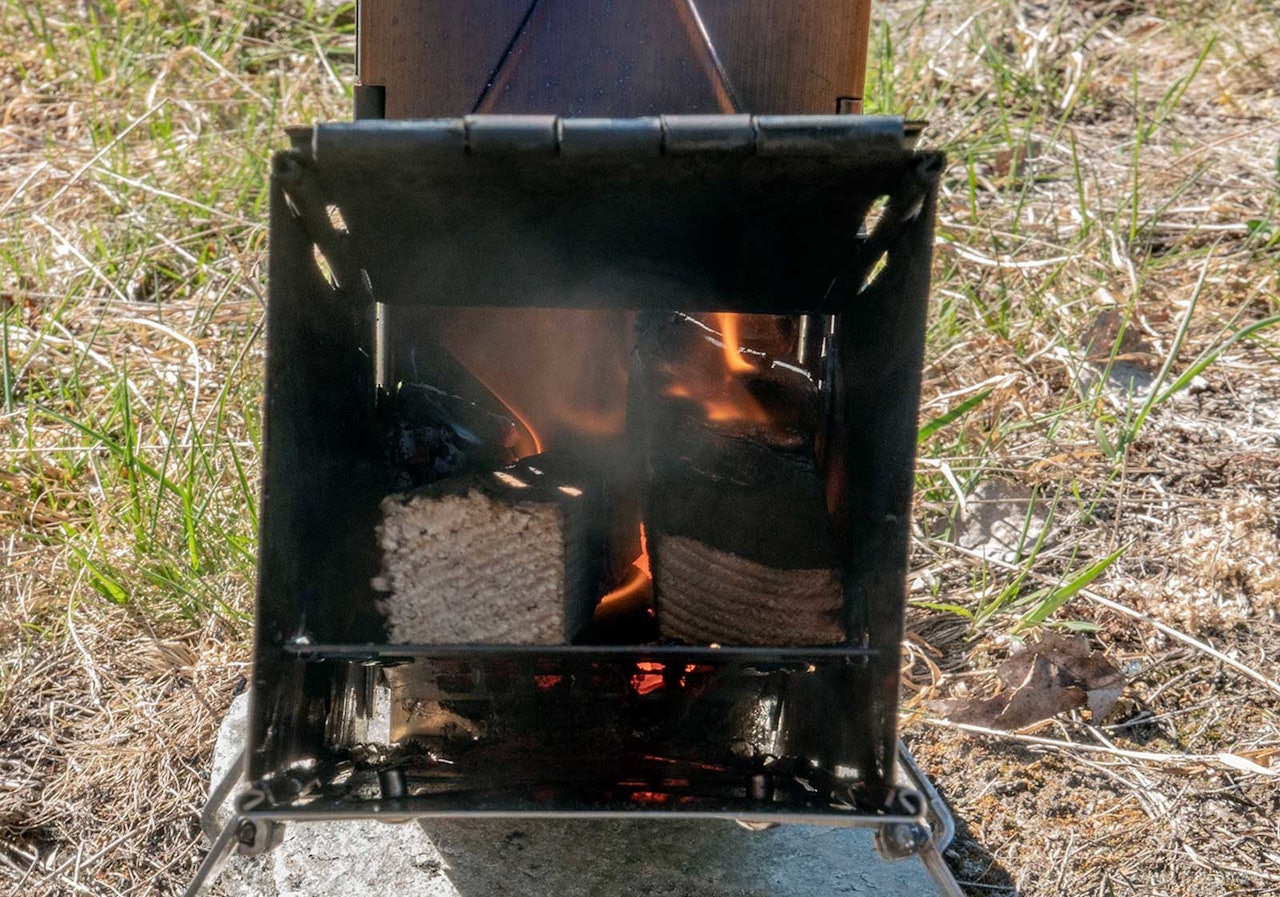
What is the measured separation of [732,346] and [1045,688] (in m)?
0.87

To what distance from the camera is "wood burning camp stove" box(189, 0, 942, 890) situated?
53.4 inches

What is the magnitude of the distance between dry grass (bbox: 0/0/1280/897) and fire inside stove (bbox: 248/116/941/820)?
539mm

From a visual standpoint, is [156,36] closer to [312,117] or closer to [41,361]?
[312,117]

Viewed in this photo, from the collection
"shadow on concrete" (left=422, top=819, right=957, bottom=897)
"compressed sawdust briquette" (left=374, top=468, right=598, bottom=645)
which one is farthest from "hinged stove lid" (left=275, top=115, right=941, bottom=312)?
"shadow on concrete" (left=422, top=819, right=957, bottom=897)

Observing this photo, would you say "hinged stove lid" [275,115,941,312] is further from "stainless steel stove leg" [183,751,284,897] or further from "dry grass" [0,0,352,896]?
"dry grass" [0,0,352,896]

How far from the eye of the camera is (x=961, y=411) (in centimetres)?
244

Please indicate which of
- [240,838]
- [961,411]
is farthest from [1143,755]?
[240,838]

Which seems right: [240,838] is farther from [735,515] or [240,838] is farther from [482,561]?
[735,515]

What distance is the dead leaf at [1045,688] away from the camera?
2.05m

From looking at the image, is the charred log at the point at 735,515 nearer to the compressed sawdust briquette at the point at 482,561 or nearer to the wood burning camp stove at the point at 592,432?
the wood burning camp stove at the point at 592,432

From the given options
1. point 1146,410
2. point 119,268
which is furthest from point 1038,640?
point 119,268

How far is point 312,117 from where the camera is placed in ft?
11.2

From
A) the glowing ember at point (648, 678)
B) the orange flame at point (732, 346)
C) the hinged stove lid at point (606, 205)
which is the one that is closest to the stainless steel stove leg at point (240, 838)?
the glowing ember at point (648, 678)

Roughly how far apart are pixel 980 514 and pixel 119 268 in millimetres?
2273
